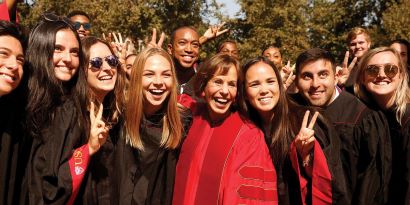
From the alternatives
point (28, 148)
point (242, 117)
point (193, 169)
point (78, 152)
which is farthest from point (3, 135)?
point (242, 117)

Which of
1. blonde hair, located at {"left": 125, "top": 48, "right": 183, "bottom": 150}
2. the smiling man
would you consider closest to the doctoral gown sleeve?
blonde hair, located at {"left": 125, "top": 48, "right": 183, "bottom": 150}

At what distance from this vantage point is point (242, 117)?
4.17 meters

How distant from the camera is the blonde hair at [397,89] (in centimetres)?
421

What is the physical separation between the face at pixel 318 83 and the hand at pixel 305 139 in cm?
56

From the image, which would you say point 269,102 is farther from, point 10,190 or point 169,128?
point 10,190

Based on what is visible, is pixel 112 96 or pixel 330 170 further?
pixel 112 96

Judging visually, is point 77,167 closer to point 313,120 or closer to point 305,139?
point 305,139

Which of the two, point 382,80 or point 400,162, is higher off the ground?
point 382,80

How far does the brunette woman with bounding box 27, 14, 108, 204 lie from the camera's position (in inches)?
133

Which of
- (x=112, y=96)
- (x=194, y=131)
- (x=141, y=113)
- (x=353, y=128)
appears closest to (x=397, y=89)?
(x=353, y=128)

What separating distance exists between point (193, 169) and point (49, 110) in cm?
129

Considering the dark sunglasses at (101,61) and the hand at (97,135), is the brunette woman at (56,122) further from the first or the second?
the dark sunglasses at (101,61)

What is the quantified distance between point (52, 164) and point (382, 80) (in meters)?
2.97

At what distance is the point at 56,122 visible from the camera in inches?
137
